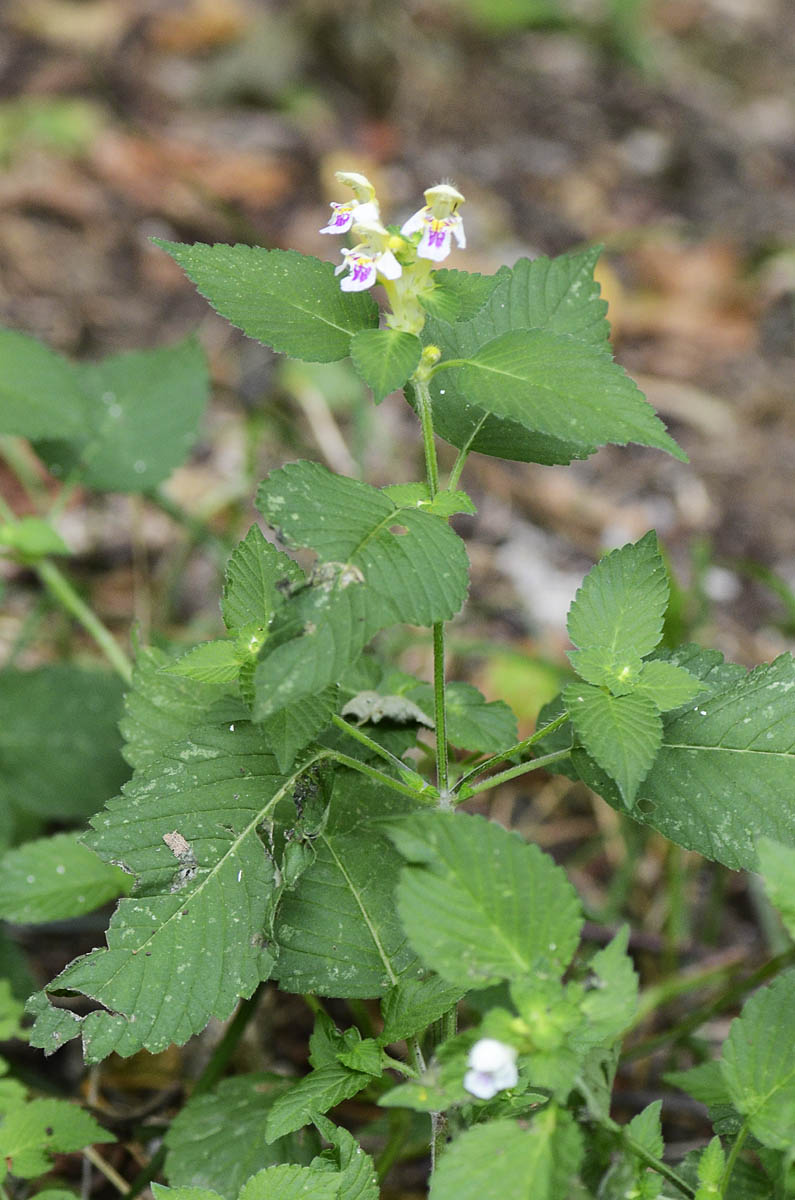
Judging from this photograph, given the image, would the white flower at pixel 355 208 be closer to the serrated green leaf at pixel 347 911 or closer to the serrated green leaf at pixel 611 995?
the serrated green leaf at pixel 347 911

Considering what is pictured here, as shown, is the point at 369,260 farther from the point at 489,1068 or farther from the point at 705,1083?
the point at 705,1083

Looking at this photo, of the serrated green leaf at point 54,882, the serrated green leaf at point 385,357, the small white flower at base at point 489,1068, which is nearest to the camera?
the small white flower at base at point 489,1068

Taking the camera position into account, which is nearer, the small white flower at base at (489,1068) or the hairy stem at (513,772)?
the small white flower at base at (489,1068)

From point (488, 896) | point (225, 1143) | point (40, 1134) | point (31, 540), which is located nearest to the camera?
point (488, 896)

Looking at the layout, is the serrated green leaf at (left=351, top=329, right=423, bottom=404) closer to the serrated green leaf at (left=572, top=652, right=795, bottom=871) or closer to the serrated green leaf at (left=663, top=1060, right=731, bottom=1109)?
the serrated green leaf at (left=572, top=652, right=795, bottom=871)

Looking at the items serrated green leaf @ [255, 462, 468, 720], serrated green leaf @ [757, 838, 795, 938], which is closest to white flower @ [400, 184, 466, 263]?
serrated green leaf @ [255, 462, 468, 720]

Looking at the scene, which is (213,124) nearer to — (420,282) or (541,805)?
(541,805)

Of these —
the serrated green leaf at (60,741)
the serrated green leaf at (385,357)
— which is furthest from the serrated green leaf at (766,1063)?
the serrated green leaf at (60,741)

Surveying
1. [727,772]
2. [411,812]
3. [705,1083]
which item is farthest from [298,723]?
[705,1083]
